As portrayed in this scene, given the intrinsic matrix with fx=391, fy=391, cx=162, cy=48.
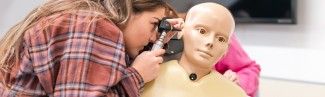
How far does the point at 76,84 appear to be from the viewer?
2.16 feet

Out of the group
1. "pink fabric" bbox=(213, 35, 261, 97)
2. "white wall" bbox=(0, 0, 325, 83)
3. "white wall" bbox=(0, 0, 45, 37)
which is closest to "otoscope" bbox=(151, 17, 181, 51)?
"pink fabric" bbox=(213, 35, 261, 97)

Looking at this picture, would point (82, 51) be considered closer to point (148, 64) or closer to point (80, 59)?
point (80, 59)

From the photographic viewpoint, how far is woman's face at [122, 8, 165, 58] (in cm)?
77

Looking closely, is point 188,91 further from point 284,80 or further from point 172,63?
point 284,80

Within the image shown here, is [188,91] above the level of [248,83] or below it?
above

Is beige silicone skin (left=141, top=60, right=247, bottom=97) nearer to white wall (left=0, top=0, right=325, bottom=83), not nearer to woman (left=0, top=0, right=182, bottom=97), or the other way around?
woman (left=0, top=0, right=182, bottom=97)

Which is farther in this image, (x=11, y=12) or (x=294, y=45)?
(x=11, y=12)

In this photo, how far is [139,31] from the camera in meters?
0.77

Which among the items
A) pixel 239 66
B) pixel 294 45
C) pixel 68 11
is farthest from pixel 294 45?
pixel 68 11

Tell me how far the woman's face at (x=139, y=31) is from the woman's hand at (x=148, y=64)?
33 millimetres

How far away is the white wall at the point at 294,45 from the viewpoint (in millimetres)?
1795

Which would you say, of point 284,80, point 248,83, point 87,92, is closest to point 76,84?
point 87,92

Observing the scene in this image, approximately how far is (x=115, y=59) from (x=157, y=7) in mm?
171

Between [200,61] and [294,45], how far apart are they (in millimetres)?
1284
